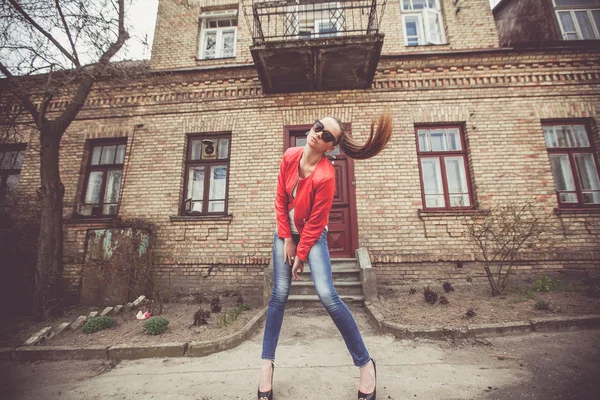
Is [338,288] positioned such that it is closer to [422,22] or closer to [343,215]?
[343,215]

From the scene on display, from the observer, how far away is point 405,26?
23.6 ft

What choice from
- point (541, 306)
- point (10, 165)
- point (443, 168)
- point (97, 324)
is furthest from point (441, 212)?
point (10, 165)

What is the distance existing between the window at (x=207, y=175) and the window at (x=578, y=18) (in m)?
9.23

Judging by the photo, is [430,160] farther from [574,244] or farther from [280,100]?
[280,100]

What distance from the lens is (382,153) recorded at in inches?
238

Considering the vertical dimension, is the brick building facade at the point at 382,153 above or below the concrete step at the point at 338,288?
above

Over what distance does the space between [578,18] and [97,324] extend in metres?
12.6

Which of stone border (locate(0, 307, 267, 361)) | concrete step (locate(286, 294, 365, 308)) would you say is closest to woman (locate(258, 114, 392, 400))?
stone border (locate(0, 307, 267, 361))

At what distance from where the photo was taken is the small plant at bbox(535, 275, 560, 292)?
15.6 ft

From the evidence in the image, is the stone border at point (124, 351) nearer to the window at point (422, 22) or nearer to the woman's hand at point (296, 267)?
the woman's hand at point (296, 267)

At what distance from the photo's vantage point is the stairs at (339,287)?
4.68m

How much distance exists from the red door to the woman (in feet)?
12.2

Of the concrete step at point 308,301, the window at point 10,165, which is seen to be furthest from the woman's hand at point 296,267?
the window at point 10,165

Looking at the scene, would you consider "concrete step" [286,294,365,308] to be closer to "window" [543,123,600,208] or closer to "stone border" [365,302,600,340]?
"stone border" [365,302,600,340]
